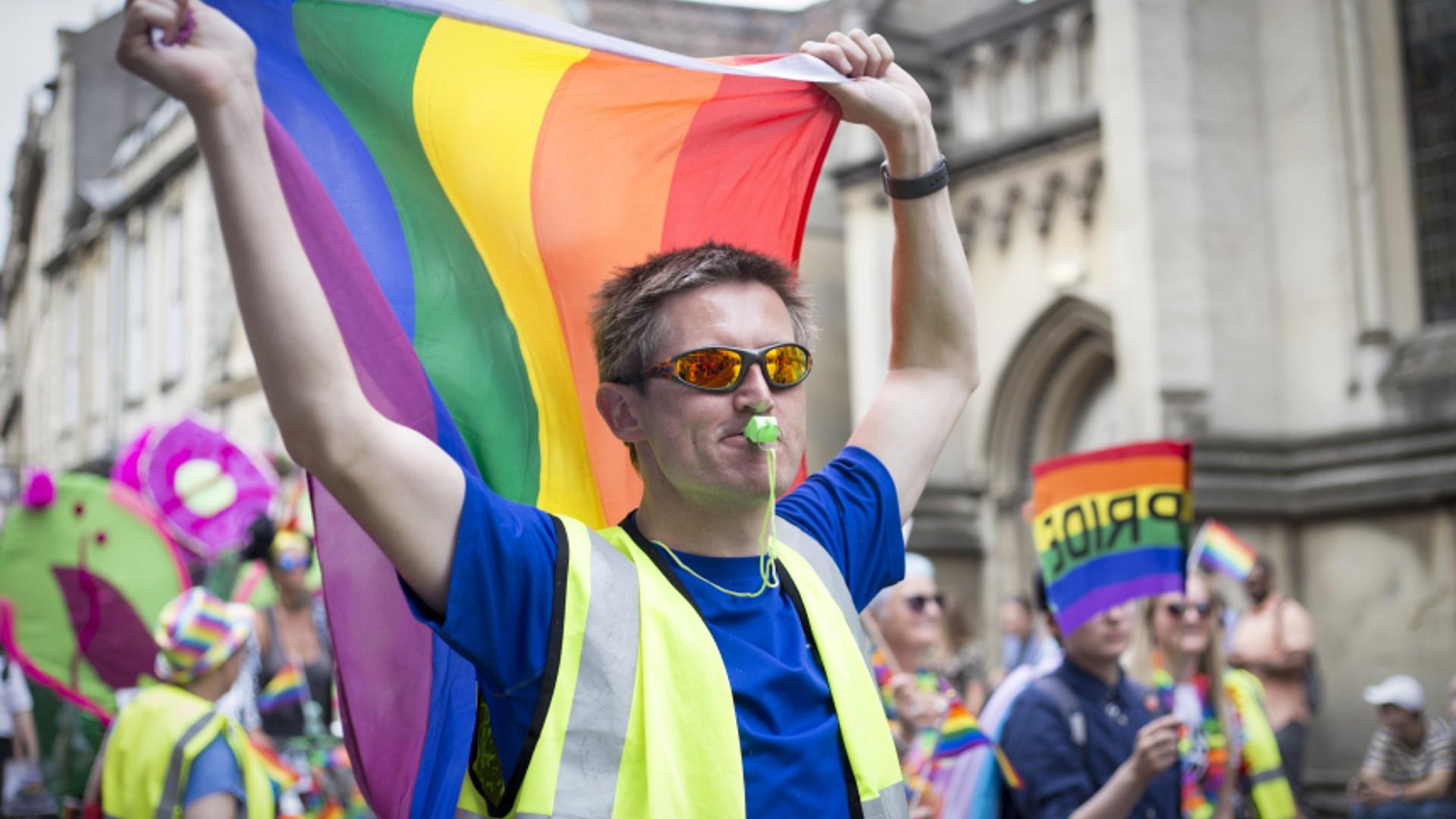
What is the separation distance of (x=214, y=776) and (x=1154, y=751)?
2890 millimetres

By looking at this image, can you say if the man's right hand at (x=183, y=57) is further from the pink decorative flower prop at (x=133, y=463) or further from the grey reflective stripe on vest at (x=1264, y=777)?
the pink decorative flower prop at (x=133, y=463)

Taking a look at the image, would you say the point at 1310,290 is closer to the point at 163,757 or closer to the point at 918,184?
the point at 163,757

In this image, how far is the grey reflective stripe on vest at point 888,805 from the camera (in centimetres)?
234

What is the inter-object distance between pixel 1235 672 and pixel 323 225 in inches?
217

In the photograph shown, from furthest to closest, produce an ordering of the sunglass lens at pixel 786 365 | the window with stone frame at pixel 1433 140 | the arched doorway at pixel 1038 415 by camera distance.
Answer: the arched doorway at pixel 1038 415 < the window with stone frame at pixel 1433 140 < the sunglass lens at pixel 786 365

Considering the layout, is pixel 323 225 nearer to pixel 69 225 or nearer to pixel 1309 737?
pixel 1309 737

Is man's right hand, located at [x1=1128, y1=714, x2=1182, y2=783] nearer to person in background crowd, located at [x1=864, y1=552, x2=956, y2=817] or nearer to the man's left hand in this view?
person in background crowd, located at [x1=864, y1=552, x2=956, y2=817]

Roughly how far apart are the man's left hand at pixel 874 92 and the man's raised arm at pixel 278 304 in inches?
48.2

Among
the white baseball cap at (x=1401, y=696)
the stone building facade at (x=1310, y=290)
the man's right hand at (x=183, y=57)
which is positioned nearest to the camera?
the man's right hand at (x=183, y=57)

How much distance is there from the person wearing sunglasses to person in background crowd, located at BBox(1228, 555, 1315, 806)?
6327mm

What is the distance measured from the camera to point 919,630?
5.92 m

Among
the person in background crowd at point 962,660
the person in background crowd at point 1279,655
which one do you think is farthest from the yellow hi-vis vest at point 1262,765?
the person in background crowd at point 962,660

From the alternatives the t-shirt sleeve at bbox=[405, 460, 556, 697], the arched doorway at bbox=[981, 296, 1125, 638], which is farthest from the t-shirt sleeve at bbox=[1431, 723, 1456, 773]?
the t-shirt sleeve at bbox=[405, 460, 556, 697]

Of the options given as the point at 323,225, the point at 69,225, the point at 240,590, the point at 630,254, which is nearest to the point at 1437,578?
the point at 240,590
